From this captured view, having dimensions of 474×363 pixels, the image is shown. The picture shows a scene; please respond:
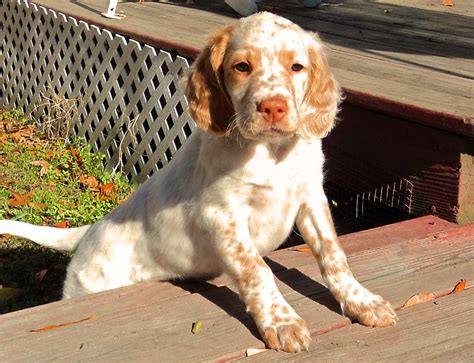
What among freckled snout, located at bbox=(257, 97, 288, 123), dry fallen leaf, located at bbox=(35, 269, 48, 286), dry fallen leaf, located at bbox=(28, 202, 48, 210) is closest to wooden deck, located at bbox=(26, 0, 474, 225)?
freckled snout, located at bbox=(257, 97, 288, 123)

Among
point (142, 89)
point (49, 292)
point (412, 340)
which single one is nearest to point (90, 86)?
point (142, 89)

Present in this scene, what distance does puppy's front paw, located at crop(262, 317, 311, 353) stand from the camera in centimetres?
273

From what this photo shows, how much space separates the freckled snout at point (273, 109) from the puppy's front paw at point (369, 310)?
2.44ft

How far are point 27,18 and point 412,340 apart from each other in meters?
6.25

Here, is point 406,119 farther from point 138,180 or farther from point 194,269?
point 138,180

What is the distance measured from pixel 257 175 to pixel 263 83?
1.25ft

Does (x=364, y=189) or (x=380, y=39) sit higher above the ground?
(x=380, y=39)

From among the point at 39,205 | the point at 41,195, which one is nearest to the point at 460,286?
the point at 39,205

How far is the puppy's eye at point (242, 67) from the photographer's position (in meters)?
2.98

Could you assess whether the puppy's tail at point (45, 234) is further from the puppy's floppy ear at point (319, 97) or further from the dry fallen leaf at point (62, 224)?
the puppy's floppy ear at point (319, 97)

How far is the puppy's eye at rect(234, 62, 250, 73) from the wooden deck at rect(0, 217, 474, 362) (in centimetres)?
90

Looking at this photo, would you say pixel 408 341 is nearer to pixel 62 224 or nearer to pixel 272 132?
pixel 272 132

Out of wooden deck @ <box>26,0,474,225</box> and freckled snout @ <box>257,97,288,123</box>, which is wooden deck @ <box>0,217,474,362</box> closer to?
wooden deck @ <box>26,0,474,225</box>

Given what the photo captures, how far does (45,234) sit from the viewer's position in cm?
407
